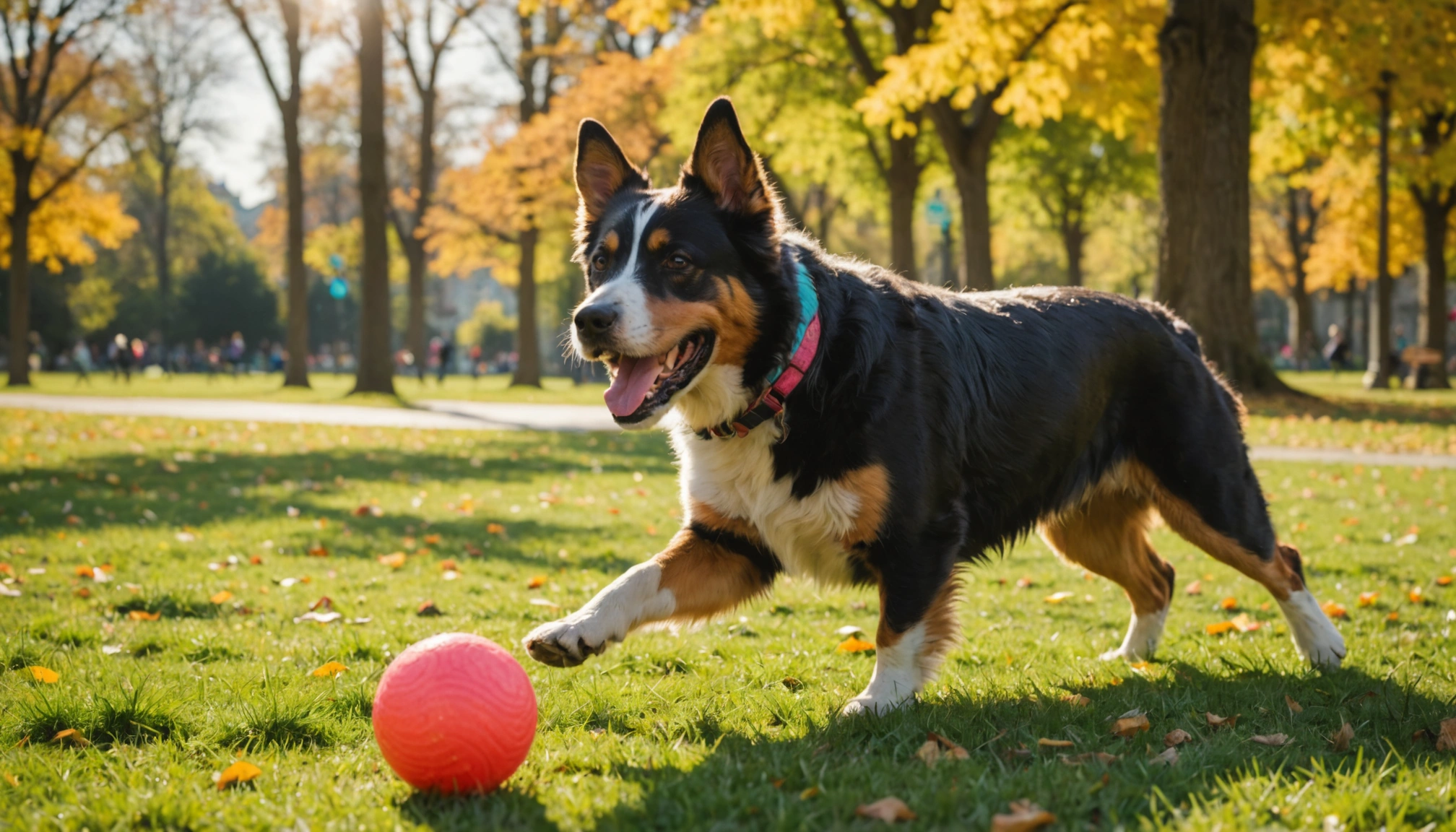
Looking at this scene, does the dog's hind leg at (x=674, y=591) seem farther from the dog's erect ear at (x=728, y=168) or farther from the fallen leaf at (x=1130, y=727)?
the fallen leaf at (x=1130, y=727)

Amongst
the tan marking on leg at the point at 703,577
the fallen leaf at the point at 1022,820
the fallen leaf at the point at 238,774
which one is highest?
the tan marking on leg at the point at 703,577

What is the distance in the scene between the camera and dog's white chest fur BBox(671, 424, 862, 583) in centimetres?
377

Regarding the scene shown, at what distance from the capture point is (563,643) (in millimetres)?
3572

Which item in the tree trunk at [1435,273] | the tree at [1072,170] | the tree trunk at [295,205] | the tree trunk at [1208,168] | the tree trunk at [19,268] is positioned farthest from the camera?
the tree trunk at [19,268]

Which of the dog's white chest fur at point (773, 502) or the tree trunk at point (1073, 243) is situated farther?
the tree trunk at point (1073, 243)

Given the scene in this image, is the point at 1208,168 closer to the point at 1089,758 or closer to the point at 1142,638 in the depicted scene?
the point at 1142,638

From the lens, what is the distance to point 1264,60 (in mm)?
18297

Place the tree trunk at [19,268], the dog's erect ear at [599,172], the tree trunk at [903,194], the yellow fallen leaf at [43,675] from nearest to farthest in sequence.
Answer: the yellow fallen leaf at [43,675] → the dog's erect ear at [599,172] → the tree trunk at [903,194] → the tree trunk at [19,268]

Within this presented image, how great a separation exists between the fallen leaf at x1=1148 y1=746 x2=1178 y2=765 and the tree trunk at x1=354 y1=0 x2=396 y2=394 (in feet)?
72.6

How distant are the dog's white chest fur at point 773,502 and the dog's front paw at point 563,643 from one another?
671 mm

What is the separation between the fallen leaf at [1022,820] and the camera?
260 centimetres

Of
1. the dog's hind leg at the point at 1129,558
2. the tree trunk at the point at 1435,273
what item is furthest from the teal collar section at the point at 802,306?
the tree trunk at the point at 1435,273

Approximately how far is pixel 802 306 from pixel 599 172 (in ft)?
3.61

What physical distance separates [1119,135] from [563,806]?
19119 mm
